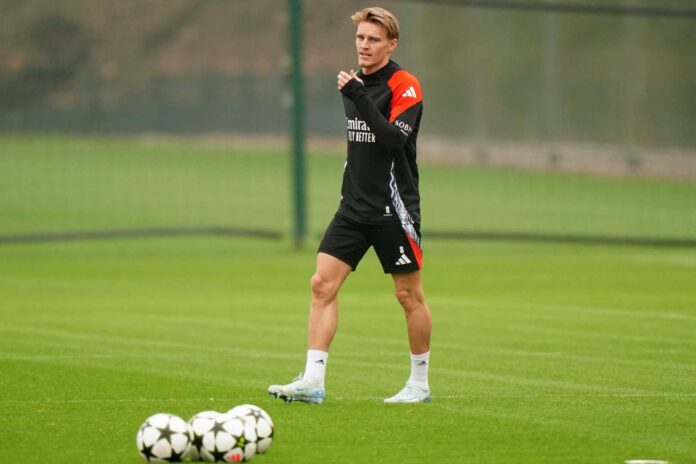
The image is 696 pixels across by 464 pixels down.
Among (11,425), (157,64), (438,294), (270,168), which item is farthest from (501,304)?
(270,168)

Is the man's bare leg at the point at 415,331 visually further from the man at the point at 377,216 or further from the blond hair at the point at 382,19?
the blond hair at the point at 382,19

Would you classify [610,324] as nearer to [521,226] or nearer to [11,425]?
[11,425]

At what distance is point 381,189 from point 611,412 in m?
1.84

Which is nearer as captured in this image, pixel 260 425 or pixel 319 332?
pixel 260 425

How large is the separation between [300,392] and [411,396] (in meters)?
0.67

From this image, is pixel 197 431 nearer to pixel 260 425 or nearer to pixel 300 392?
pixel 260 425

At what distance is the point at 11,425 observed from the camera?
8.01 m

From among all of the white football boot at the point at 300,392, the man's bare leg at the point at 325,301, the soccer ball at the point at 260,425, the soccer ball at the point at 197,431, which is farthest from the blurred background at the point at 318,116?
the soccer ball at the point at 197,431

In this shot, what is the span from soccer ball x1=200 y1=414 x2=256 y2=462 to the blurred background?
13.0m

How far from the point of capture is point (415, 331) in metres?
8.83

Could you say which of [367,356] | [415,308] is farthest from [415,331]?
[367,356]

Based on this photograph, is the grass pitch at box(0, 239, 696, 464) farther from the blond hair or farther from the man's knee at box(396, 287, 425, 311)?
the blond hair

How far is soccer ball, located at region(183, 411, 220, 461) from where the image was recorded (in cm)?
700

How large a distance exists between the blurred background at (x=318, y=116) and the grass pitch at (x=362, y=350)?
161 cm
